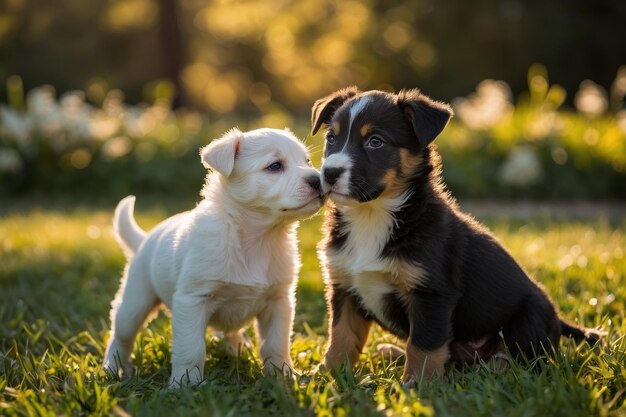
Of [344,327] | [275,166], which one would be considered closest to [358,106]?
[275,166]

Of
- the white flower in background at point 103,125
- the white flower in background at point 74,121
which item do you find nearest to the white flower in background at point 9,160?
the white flower in background at point 74,121

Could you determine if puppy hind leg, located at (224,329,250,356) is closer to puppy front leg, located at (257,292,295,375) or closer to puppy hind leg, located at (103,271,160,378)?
puppy front leg, located at (257,292,295,375)

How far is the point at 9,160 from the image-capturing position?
11.4 m

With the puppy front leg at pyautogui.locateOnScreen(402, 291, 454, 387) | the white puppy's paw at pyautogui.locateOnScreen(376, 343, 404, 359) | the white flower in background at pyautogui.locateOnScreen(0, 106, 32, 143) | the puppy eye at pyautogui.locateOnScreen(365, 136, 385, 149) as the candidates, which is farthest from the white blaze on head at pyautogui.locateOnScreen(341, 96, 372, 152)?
the white flower in background at pyautogui.locateOnScreen(0, 106, 32, 143)

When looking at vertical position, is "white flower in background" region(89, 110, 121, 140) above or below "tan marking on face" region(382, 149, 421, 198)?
below

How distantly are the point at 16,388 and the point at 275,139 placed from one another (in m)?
1.83

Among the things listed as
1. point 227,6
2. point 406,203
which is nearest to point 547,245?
point 406,203

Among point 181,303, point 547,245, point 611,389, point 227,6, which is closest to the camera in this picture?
point 611,389

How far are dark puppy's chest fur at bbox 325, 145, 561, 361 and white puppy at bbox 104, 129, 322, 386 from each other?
319 millimetres

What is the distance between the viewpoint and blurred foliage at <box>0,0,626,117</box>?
25203mm

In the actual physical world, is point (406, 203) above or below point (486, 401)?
above

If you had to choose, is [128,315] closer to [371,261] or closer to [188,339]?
[188,339]

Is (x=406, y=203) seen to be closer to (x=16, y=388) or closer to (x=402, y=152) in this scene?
(x=402, y=152)

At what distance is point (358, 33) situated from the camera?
3055 centimetres
